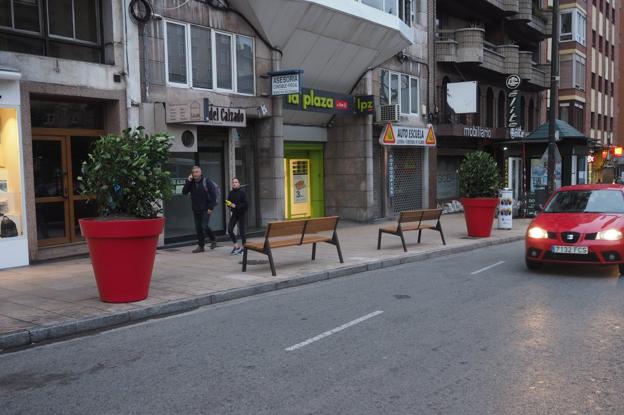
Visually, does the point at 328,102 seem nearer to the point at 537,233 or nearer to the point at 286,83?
the point at 286,83

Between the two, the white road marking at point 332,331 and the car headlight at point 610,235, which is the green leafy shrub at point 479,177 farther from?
the white road marking at point 332,331

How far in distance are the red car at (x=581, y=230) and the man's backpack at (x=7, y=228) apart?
30.5ft

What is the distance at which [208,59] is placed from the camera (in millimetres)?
14695

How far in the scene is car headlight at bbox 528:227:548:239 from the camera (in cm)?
981

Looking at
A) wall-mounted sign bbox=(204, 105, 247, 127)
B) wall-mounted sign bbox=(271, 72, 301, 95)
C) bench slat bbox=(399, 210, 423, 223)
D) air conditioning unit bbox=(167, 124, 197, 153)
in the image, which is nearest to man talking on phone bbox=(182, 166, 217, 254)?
air conditioning unit bbox=(167, 124, 197, 153)

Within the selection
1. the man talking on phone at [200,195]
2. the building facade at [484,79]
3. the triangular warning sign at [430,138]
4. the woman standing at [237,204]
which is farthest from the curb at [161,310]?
the building facade at [484,79]

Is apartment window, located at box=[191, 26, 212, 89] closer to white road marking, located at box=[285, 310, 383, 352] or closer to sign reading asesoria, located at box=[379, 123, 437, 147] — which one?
sign reading asesoria, located at box=[379, 123, 437, 147]

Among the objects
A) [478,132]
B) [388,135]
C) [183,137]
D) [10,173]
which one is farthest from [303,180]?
[10,173]

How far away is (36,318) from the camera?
23.1ft

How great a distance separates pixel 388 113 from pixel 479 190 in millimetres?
5681

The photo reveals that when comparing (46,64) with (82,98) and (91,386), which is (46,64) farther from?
(91,386)

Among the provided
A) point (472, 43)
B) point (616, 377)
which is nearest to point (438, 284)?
point (616, 377)

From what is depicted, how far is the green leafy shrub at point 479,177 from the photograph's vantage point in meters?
15.1

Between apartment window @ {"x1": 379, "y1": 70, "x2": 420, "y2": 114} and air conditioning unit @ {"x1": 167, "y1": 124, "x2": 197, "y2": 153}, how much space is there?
9046mm
